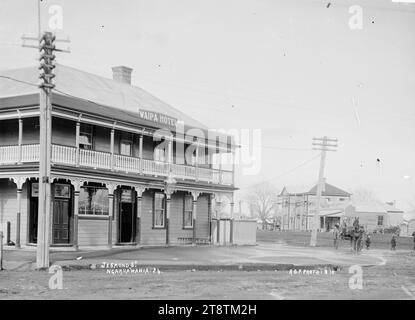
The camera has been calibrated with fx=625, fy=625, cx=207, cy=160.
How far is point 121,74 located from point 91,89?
6.31 meters

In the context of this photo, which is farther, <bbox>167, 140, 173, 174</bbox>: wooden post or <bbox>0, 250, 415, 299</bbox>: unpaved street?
<bbox>167, 140, 173, 174</bbox>: wooden post

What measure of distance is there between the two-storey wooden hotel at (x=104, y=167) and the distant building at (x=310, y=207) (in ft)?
A: 242

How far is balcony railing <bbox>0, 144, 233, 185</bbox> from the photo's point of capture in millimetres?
Result: 25141

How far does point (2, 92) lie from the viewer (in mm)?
27484

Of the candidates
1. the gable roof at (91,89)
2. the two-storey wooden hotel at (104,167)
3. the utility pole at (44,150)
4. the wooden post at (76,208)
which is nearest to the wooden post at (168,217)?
the two-storey wooden hotel at (104,167)

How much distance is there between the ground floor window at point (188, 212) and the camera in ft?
111

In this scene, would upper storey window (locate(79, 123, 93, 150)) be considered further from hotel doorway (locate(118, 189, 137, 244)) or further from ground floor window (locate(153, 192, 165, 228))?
ground floor window (locate(153, 192, 165, 228))

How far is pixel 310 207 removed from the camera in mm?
112688

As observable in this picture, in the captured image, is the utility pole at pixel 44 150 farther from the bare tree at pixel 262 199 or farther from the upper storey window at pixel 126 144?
the bare tree at pixel 262 199

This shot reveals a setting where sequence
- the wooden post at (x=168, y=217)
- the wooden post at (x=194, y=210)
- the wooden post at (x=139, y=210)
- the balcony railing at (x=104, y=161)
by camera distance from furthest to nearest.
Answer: the wooden post at (x=194, y=210) → the wooden post at (x=168, y=217) → the wooden post at (x=139, y=210) → the balcony railing at (x=104, y=161)

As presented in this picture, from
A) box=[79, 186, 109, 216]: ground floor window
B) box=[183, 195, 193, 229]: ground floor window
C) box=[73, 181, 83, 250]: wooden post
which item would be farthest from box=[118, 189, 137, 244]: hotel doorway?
box=[183, 195, 193, 229]: ground floor window

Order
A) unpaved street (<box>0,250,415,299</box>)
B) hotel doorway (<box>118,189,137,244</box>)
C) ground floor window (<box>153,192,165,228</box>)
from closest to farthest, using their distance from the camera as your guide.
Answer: unpaved street (<box>0,250,415,299</box>), hotel doorway (<box>118,189,137,244</box>), ground floor window (<box>153,192,165,228</box>)

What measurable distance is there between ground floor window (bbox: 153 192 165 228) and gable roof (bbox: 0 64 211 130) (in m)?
4.10

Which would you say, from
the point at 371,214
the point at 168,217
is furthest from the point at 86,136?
the point at 371,214
